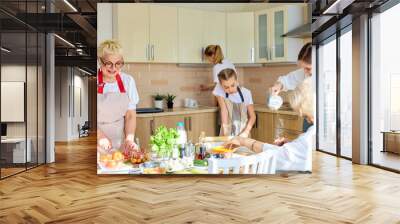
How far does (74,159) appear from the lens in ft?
25.0

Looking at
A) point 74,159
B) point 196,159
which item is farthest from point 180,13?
point 74,159

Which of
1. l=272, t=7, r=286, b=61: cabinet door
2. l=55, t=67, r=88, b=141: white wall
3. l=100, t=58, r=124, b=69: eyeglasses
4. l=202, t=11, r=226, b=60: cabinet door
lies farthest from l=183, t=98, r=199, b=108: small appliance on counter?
l=55, t=67, r=88, b=141: white wall

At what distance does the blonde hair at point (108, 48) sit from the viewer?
5.23 meters

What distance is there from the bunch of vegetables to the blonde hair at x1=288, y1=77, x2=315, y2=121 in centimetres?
167

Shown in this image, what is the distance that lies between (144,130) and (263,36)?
6.95 ft

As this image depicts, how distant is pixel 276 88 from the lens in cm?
528

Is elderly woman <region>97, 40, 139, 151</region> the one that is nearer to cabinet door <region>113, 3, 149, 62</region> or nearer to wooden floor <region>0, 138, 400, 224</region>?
cabinet door <region>113, 3, 149, 62</region>

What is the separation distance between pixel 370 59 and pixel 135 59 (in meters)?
3.97

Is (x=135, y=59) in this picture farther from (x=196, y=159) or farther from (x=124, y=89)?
(x=196, y=159)

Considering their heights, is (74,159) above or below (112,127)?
below

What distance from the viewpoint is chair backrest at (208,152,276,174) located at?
5.24 m

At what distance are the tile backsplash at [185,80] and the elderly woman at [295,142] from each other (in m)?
0.36

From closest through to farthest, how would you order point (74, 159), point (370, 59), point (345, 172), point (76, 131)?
point (345, 172) < point (370, 59) < point (74, 159) < point (76, 131)

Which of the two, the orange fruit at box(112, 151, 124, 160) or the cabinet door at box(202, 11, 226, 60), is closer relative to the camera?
the orange fruit at box(112, 151, 124, 160)
